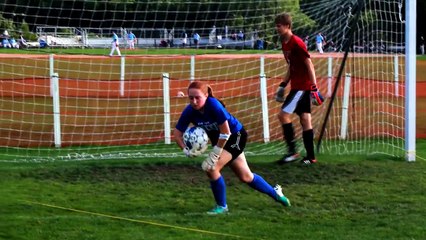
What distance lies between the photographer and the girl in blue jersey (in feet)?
23.5

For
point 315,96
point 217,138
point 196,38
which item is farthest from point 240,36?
point 217,138

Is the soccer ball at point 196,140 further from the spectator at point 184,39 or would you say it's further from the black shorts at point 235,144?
the spectator at point 184,39

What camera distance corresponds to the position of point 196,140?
719 cm

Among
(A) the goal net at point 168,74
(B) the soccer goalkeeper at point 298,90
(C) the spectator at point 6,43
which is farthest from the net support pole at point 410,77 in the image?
(C) the spectator at point 6,43

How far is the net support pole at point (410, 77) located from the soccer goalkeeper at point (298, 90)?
1342mm

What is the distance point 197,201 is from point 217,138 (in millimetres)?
949

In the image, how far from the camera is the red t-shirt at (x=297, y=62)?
10195 mm

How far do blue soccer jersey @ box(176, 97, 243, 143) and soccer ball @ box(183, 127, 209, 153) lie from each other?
0.15m

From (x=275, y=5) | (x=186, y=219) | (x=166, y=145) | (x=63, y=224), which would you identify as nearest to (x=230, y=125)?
(x=186, y=219)

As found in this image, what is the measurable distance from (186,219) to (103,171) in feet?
10.3

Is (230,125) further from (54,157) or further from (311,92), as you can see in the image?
(54,157)

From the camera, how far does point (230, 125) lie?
7.50 meters

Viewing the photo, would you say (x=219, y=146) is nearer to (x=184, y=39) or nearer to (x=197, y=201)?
(x=197, y=201)

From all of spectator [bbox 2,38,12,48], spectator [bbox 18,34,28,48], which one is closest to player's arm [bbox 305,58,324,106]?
spectator [bbox 18,34,28,48]
